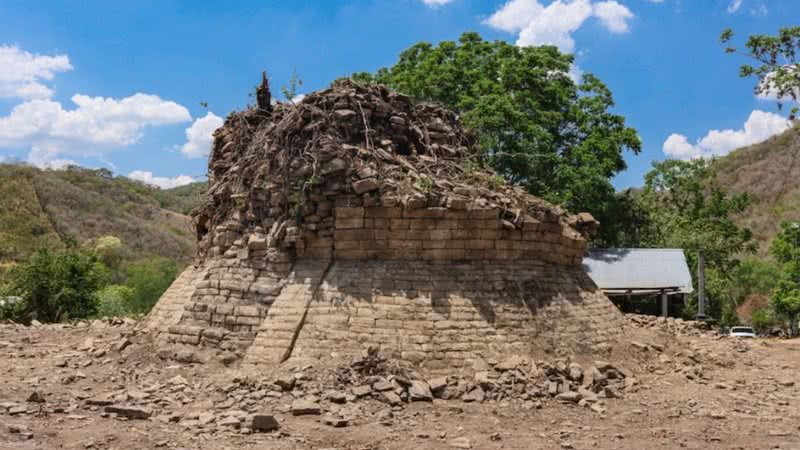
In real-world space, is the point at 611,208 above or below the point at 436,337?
above

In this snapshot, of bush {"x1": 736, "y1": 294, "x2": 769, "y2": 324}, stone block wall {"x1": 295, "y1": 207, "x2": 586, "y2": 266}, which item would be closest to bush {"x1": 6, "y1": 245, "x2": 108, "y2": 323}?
stone block wall {"x1": 295, "y1": 207, "x2": 586, "y2": 266}

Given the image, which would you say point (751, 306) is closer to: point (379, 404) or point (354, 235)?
point (354, 235)

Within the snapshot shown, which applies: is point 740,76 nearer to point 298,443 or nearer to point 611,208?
point 611,208

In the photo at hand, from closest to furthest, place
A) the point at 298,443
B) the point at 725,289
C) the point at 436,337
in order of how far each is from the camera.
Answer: the point at 298,443
the point at 436,337
the point at 725,289

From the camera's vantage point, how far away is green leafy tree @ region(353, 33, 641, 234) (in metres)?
20.3

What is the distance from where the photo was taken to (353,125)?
10758 millimetres

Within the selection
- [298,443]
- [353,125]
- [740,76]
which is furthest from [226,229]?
[740,76]

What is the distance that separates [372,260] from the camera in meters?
9.73

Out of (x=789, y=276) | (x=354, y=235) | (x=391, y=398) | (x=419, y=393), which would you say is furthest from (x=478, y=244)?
(x=789, y=276)

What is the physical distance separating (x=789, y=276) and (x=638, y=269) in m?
6.67

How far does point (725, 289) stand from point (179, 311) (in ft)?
75.8

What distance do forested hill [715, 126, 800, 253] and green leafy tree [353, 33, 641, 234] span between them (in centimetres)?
1998

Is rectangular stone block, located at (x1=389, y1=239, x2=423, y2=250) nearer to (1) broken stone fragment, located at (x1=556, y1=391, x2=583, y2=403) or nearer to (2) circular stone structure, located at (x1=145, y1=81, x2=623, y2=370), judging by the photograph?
(2) circular stone structure, located at (x1=145, y1=81, x2=623, y2=370)

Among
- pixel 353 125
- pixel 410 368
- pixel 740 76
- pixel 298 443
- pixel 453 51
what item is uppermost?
pixel 453 51
